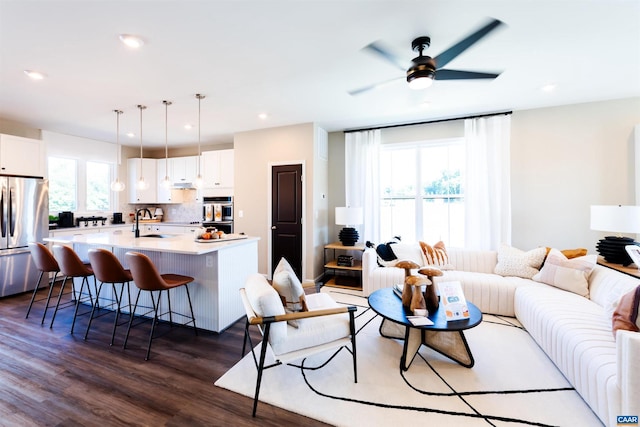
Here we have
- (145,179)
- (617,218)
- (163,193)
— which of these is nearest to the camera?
(617,218)

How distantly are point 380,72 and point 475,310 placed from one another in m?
2.48

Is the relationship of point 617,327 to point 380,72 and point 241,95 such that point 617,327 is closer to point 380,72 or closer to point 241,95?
point 380,72

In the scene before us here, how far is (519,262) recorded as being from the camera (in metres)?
3.32

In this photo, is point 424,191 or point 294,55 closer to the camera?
point 294,55

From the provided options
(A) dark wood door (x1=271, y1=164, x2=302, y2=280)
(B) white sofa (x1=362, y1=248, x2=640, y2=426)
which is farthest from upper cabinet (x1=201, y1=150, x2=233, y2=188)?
(B) white sofa (x1=362, y1=248, x2=640, y2=426)

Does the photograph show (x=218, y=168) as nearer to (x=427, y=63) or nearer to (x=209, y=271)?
(x=209, y=271)

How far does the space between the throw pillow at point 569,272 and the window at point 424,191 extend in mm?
1424

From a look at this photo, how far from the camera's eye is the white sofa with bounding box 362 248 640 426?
1469 millimetres

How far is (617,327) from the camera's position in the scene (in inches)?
70.4

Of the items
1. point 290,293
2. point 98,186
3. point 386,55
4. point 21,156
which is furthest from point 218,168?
point 386,55

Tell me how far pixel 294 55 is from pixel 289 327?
2376mm

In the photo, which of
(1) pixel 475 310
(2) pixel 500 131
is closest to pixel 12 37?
(1) pixel 475 310

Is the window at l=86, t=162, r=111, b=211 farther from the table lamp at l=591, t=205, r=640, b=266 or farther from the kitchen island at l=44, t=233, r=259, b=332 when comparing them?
the table lamp at l=591, t=205, r=640, b=266

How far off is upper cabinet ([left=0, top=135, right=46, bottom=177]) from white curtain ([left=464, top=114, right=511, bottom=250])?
696cm
